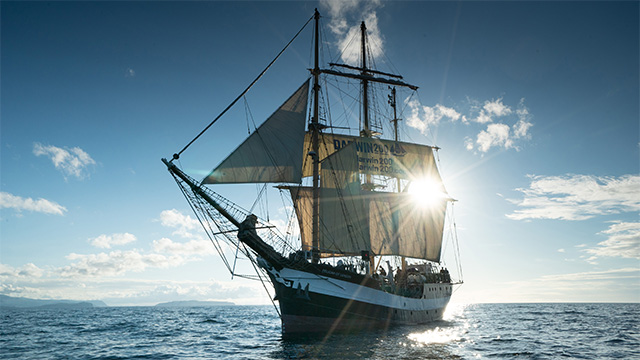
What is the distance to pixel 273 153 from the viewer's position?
1221 inches

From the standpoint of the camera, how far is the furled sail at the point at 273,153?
28562mm

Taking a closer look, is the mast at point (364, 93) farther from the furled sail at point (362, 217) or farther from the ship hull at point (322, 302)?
the ship hull at point (322, 302)

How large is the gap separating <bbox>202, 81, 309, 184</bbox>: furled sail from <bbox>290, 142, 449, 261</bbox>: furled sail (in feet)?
12.4

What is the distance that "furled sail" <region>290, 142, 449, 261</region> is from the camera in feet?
132

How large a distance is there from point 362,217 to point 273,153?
545 inches

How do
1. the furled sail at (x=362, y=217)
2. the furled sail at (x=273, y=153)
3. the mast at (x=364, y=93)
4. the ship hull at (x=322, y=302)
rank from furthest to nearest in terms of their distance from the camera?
the mast at (x=364, y=93) < the furled sail at (x=362, y=217) < the ship hull at (x=322, y=302) < the furled sail at (x=273, y=153)

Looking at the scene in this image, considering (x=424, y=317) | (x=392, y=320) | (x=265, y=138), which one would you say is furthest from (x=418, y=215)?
(x=265, y=138)

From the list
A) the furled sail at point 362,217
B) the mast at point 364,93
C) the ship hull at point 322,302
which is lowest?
the ship hull at point 322,302

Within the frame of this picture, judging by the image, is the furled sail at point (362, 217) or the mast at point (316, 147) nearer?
the mast at point (316, 147)

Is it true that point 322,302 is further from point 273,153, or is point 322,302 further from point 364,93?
point 364,93

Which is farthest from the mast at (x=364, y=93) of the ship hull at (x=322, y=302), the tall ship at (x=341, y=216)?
the ship hull at (x=322, y=302)

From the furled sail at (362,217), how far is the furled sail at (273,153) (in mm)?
3792

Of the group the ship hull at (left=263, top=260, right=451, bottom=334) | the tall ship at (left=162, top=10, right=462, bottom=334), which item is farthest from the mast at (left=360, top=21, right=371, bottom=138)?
the ship hull at (left=263, top=260, right=451, bottom=334)

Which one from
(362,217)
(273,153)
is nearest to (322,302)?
(273,153)
